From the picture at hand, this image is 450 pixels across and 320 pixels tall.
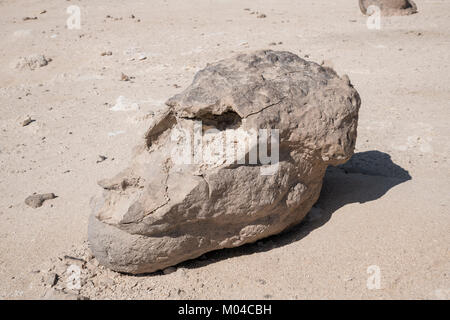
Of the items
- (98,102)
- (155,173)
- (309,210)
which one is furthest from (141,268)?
(98,102)

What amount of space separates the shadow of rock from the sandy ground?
0.6 inches

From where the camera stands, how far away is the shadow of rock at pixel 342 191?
353cm

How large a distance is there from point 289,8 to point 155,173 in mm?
8825

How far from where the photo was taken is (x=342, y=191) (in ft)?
13.3

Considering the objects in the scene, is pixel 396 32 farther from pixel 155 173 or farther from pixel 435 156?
pixel 155 173

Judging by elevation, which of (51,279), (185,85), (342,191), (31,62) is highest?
(31,62)

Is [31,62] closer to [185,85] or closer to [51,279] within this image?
[185,85]

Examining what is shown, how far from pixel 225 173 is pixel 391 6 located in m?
8.52

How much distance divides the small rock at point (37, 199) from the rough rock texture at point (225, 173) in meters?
1.28

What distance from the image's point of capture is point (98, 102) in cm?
696
